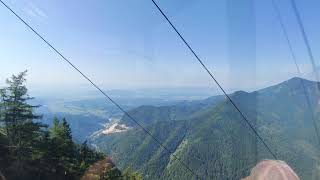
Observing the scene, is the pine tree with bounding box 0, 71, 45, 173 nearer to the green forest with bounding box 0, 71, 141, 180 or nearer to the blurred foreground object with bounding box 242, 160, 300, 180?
the green forest with bounding box 0, 71, 141, 180

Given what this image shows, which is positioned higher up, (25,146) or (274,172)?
(25,146)

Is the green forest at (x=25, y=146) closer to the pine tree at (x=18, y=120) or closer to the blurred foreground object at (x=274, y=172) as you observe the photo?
the pine tree at (x=18, y=120)

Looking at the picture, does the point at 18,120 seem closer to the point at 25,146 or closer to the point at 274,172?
the point at 25,146

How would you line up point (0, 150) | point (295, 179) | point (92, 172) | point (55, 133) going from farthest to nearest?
point (55, 133), point (92, 172), point (0, 150), point (295, 179)

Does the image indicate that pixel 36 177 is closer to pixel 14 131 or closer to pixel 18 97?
pixel 14 131

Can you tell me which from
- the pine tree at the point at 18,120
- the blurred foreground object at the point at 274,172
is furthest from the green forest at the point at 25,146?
the blurred foreground object at the point at 274,172

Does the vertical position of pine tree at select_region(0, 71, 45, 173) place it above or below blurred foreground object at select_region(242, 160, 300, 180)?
above

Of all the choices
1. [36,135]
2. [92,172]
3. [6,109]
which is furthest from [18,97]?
[92,172]

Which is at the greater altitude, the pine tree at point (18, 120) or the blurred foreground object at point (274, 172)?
the pine tree at point (18, 120)

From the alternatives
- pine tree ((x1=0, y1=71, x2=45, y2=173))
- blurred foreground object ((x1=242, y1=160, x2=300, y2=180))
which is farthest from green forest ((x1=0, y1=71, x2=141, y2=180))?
blurred foreground object ((x1=242, y1=160, x2=300, y2=180))

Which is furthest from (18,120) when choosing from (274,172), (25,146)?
(274,172)

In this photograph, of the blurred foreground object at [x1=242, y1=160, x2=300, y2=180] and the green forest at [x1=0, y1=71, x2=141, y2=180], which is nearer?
the blurred foreground object at [x1=242, y1=160, x2=300, y2=180]
